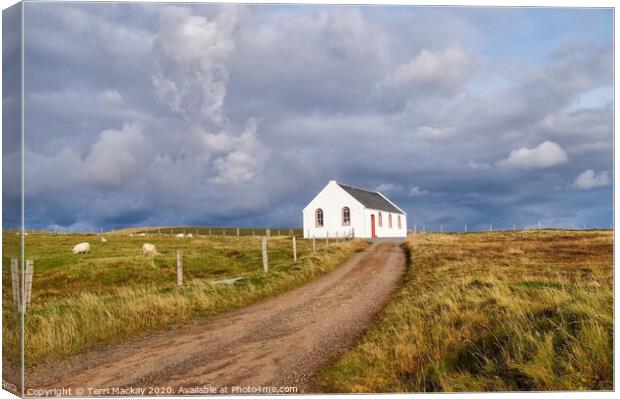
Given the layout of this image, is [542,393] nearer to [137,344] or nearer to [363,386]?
[363,386]

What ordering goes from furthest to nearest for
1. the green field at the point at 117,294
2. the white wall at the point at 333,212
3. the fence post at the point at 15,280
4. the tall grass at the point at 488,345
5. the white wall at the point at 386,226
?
the white wall at the point at 386,226
the white wall at the point at 333,212
the green field at the point at 117,294
the fence post at the point at 15,280
the tall grass at the point at 488,345

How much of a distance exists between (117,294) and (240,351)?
6.46 m

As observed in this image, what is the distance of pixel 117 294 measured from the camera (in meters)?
13.2

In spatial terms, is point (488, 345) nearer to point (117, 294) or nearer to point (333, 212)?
point (117, 294)

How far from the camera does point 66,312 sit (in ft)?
34.8

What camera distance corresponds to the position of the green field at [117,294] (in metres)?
8.42

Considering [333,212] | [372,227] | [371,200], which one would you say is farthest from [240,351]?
[371,200]

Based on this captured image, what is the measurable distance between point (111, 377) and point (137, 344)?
2.19 meters

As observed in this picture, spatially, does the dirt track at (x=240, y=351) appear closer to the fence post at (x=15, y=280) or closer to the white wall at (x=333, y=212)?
the fence post at (x=15, y=280)

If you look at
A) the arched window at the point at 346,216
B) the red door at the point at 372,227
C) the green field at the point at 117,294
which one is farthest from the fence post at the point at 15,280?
the red door at the point at 372,227

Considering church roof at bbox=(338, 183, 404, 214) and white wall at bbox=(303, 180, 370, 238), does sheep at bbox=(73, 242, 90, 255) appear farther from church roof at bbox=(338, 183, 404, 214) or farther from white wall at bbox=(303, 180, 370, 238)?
church roof at bbox=(338, 183, 404, 214)

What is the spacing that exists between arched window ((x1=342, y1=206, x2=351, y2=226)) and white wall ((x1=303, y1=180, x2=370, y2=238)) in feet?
0.84

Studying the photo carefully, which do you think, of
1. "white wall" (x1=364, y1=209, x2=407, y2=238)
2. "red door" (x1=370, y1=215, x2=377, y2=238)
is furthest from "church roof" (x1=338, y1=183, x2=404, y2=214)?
"red door" (x1=370, y1=215, x2=377, y2=238)

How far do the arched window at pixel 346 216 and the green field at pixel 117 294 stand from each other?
13424mm
